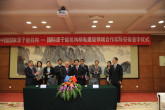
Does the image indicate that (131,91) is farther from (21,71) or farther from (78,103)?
(21,71)

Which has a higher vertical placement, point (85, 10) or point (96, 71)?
point (85, 10)

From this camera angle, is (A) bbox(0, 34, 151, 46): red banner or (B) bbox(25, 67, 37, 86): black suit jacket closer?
(B) bbox(25, 67, 37, 86): black suit jacket

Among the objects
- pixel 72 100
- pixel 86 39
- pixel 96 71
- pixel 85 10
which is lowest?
pixel 72 100

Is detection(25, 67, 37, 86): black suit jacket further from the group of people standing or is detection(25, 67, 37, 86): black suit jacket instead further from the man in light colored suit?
the man in light colored suit

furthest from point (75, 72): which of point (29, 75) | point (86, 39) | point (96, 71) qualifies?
point (86, 39)

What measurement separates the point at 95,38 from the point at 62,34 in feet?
5.48

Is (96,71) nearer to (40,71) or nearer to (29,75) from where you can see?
(40,71)

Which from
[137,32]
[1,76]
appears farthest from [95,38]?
[1,76]

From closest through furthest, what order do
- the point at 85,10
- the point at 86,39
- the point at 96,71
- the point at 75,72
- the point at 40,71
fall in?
1. the point at 85,10
2. the point at 75,72
3. the point at 40,71
4. the point at 96,71
5. the point at 86,39

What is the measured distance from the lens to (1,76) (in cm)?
824

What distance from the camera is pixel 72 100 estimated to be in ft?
12.4

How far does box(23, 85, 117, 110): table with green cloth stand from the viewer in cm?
377

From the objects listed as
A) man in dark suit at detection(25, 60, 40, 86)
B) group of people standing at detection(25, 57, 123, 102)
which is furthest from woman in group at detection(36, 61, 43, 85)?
man in dark suit at detection(25, 60, 40, 86)

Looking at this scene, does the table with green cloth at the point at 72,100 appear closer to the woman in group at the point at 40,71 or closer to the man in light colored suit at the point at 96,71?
the woman in group at the point at 40,71
